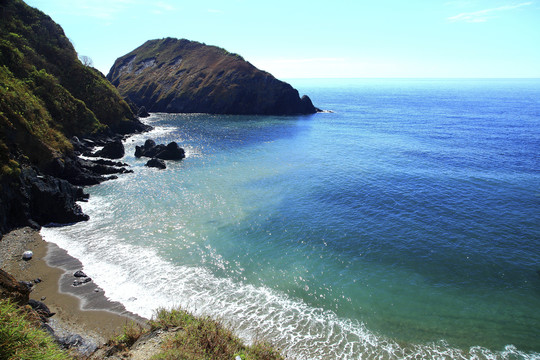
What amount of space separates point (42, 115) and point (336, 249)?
5157 centimetres

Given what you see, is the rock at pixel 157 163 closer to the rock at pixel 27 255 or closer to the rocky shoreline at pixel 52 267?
the rocky shoreline at pixel 52 267

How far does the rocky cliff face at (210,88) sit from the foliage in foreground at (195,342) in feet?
396

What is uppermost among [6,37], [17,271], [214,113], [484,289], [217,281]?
[6,37]

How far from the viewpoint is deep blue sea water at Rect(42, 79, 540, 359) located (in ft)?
64.7

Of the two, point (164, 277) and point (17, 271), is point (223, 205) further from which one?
point (17, 271)

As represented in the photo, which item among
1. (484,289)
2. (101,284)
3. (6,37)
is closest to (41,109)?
(6,37)

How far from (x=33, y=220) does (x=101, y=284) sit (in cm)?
1493

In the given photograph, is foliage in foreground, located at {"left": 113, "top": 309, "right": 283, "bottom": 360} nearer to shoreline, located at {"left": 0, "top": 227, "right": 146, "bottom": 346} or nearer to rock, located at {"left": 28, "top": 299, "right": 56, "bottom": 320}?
shoreline, located at {"left": 0, "top": 227, "right": 146, "bottom": 346}

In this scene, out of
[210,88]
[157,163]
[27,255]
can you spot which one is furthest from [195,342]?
[210,88]

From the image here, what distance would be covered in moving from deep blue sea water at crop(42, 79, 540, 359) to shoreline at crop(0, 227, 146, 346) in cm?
108

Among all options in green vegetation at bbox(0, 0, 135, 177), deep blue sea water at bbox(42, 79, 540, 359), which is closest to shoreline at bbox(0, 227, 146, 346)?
deep blue sea water at bbox(42, 79, 540, 359)

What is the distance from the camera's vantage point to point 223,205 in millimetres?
38531

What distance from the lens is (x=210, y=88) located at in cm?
13388

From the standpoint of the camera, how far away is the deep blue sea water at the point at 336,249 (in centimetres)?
1972
